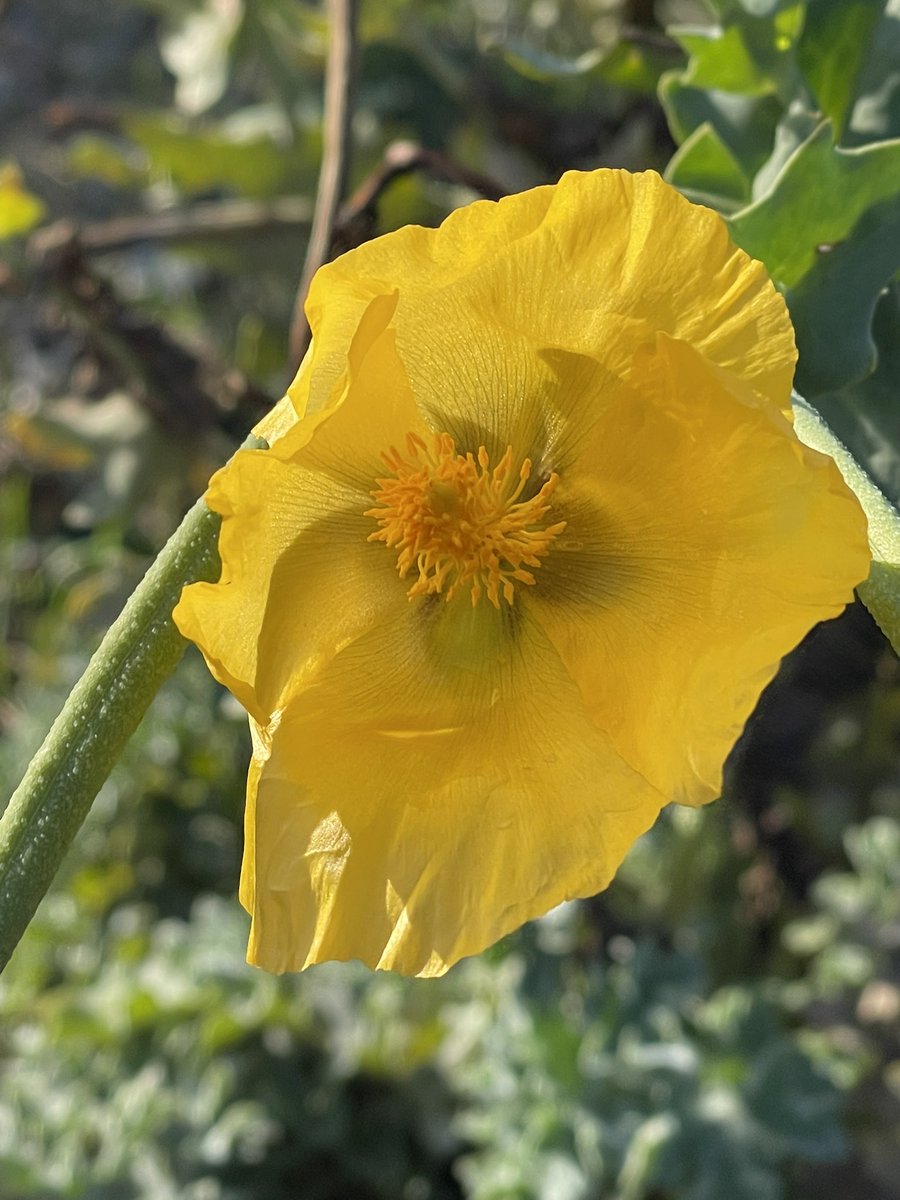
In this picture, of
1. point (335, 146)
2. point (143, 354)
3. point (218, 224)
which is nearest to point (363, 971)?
point (143, 354)

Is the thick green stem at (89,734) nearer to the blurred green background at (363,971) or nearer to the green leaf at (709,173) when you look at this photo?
the green leaf at (709,173)

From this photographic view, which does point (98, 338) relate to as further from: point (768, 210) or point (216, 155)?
point (768, 210)

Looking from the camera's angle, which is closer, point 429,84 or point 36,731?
point 429,84

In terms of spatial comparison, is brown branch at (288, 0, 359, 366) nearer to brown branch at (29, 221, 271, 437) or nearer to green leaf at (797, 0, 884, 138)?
brown branch at (29, 221, 271, 437)

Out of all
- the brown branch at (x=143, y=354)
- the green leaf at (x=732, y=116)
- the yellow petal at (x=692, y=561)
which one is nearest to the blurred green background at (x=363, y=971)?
the brown branch at (x=143, y=354)

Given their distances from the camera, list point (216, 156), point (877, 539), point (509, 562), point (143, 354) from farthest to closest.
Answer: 1. point (216, 156)
2. point (143, 354)
3. point (509, 562)
4. point (877, 539)

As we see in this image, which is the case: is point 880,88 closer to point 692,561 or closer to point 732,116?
point 732,116

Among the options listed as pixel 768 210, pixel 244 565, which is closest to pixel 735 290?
pixel 768 210
